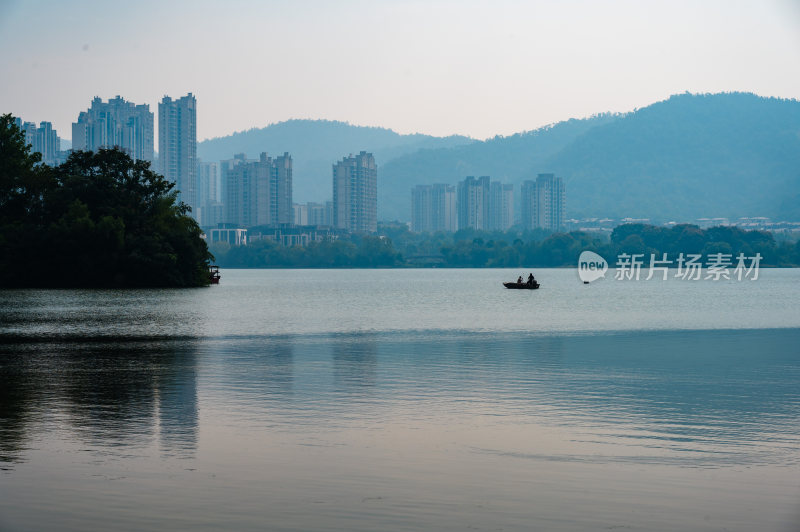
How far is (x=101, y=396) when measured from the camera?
2084 centimetres

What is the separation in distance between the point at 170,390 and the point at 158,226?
69189 millimetres

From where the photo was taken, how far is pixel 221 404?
20047 millimetres

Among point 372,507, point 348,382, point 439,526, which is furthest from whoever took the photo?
point 348,382

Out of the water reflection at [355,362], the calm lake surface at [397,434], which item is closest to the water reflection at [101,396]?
the calm lake surface at [397,434]

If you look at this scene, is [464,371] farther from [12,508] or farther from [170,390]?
[12,508]

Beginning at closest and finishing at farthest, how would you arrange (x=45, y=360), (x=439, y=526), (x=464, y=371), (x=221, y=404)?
(x=439, y=526), (x=221, y=404), (x=464, y=371), (x=45, y=360)

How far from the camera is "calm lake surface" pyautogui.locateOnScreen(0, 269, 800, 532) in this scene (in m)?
11.8

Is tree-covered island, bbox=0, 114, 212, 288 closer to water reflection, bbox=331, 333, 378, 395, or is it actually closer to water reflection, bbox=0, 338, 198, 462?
water reflection, bbox=331, 333, 378, 395

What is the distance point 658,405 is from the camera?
67.0ft

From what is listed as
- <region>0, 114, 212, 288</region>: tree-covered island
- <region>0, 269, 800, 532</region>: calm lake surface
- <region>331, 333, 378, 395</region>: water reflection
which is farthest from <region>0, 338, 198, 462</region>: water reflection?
<region>0, 114, 212, 288</region>: tree-covered island

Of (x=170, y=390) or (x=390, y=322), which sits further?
(x=390, y=322)

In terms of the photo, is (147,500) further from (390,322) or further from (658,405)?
(390,322)

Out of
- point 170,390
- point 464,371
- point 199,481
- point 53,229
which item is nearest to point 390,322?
point 464,371

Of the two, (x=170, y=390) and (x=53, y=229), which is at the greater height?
(x=53, y=229)
